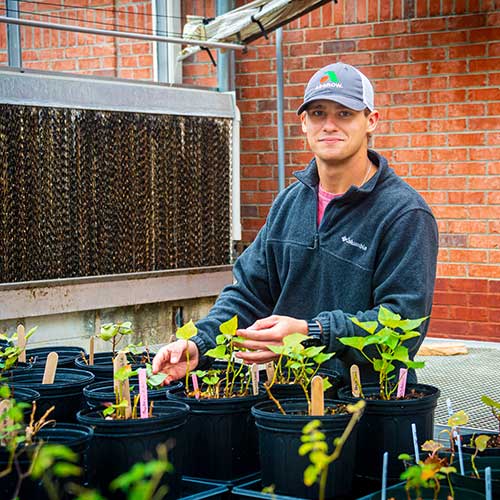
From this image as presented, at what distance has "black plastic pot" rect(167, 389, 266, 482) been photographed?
2.65m

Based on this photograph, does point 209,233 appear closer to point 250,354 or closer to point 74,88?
point 74,88

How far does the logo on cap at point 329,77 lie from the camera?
306 centimetres

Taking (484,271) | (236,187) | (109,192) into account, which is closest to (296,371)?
(109,192)

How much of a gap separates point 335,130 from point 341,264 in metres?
0.41

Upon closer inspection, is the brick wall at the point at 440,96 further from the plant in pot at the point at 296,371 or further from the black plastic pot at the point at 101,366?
the plant in pot at the point at 296,371

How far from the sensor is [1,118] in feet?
19.4

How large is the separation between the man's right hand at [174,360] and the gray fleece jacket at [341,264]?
5cm

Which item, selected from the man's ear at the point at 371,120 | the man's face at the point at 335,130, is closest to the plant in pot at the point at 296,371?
the man's face at the point at 335,130

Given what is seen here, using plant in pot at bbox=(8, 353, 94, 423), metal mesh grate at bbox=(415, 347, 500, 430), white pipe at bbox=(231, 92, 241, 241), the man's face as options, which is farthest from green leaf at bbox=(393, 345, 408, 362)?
white pipe at bbox=(231, 92, 241, 241)

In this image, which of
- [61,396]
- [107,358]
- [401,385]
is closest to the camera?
[401,385]

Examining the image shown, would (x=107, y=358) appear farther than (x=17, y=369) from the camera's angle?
Yes

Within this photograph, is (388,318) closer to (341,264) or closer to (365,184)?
(341,264)

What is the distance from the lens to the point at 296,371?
2963 millimetres

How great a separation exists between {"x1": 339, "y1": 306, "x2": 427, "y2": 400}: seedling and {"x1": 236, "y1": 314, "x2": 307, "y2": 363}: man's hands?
13 cm
